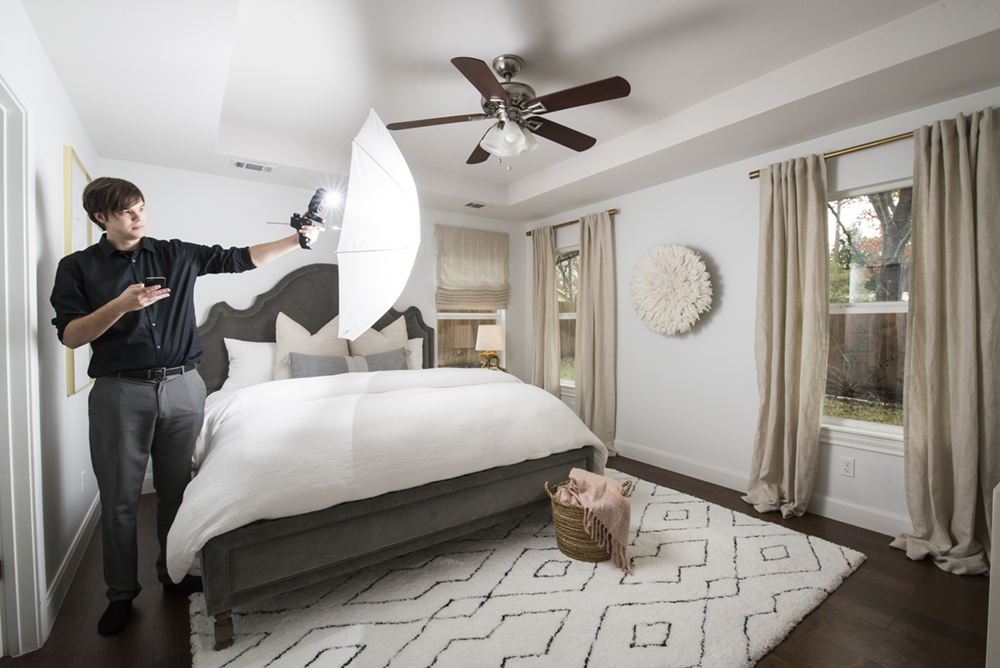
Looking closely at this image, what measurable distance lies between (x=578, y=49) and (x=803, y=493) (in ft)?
8.65

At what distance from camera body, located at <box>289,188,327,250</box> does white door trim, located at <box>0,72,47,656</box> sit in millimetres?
835

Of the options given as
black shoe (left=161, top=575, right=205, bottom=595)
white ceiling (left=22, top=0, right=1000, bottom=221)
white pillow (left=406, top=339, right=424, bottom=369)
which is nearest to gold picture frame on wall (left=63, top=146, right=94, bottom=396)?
white ceiling (left=22, top=0, right=1000, bottom=221)

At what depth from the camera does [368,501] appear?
73.5 inches

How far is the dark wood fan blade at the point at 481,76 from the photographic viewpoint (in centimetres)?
175

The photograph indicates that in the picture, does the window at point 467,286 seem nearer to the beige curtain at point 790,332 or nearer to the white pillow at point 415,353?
the white pillow at point 415,353

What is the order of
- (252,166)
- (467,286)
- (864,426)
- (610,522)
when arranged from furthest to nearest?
(467,286) < (252,166) < (864,426) < (610,522)

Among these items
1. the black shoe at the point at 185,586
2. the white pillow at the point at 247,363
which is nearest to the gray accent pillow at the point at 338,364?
the white pillow at the point at 247,363

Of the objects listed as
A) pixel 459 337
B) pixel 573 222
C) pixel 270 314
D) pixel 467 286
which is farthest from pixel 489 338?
pixel 270 314

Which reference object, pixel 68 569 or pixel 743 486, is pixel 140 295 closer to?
pixel 68 569

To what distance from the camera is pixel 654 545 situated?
7.55ft

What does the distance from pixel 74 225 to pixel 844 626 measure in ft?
11.8

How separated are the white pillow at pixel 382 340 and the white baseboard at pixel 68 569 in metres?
1.78

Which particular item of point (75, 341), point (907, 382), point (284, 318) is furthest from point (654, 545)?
point (284, 318)

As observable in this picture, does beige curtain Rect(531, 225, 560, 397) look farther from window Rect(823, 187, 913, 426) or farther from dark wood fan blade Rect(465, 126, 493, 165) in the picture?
window Rect(823, 187, 913, 426)
